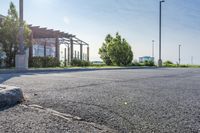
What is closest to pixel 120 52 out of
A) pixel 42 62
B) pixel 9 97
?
pixel 42 62

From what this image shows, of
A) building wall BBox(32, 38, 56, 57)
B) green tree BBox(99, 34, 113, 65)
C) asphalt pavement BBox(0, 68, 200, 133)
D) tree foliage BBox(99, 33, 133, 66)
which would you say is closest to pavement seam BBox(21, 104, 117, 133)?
asphalt pavement BBox(0, 68, 200, 133)

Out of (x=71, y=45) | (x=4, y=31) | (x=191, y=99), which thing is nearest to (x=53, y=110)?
(x=191, y=99)

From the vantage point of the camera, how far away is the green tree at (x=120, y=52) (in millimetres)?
38844

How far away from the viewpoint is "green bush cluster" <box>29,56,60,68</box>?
26703 mm

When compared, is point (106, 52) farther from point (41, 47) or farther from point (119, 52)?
point (41, 47)

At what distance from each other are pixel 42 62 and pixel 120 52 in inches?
524

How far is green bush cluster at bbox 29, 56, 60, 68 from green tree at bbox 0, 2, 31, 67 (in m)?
2.70

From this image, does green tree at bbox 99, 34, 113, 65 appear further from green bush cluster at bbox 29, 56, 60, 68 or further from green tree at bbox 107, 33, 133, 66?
green bush cluster at bbox 29, 56, 60, 68

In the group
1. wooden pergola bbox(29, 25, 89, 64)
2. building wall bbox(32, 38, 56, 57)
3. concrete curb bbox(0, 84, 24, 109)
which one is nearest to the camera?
concrete curb bbox(0, 84, 24, 109)

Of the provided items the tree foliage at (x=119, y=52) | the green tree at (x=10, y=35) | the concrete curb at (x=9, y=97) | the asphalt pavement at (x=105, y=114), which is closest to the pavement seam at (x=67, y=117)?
the asphalt pavement at (x=105, y=114)

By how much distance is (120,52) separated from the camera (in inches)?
1524

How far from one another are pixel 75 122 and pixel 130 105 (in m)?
1.45

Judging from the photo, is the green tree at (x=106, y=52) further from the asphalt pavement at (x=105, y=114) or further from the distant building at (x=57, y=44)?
the asphalt pavement at (x=105, y=114)

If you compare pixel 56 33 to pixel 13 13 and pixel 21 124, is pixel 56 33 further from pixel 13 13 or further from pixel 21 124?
pixel 21 124
